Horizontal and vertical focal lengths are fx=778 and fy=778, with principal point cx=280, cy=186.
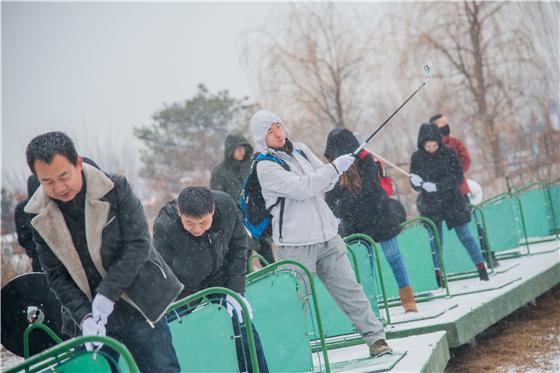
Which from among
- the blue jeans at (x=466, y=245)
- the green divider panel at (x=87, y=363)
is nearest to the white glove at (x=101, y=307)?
the green divider panel at (x=87, y=363)

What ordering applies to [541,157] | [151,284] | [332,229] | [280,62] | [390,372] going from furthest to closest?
[280,62]
[541,157]
[332,229]
[390,372]
[151,284]

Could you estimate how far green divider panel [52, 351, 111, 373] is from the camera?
10.3 ft

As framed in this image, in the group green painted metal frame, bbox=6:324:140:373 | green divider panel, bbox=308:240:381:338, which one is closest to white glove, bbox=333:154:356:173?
green divider panel, bbox=308:240:381:338

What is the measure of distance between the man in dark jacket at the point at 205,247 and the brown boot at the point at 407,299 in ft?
9.12

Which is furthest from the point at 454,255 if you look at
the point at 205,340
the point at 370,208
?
the point at 205,340

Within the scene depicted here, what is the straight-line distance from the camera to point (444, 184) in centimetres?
865

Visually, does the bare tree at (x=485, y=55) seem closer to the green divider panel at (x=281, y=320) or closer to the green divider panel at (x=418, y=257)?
the green divider panel at (x=418, y=257)

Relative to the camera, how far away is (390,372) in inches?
201

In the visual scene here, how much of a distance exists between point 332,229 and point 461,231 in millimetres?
3480

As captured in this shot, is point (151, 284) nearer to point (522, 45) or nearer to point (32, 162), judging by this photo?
point (32, 162)

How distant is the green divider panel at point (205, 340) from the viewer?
13.1 ft

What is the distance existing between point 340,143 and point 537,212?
20.9 feet

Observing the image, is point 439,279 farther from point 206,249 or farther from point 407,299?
point 206,249

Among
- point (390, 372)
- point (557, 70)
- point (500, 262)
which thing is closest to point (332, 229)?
point (390, 372)
